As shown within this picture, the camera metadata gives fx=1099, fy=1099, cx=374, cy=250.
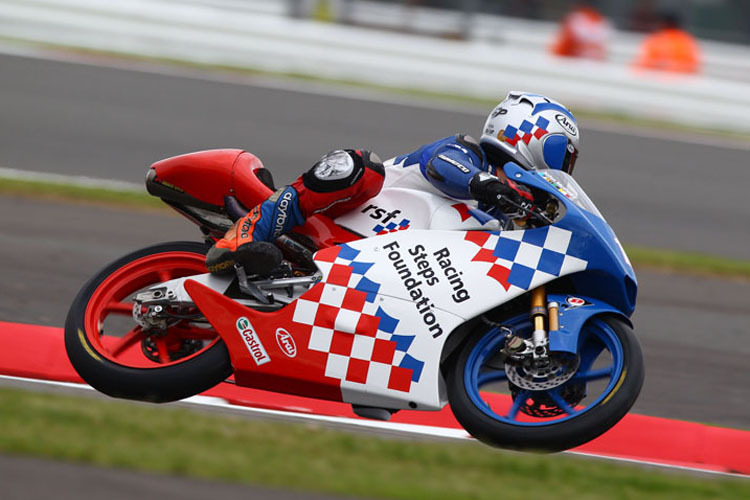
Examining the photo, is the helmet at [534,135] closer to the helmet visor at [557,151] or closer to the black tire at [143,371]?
the helmet visor at [557,151]

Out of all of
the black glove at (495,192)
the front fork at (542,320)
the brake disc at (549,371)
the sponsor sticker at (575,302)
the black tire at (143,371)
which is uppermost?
the black glove at (495,192)

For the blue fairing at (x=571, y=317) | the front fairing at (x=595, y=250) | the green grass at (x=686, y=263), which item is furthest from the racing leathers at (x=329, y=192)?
the green grass at (x=686, y=263)

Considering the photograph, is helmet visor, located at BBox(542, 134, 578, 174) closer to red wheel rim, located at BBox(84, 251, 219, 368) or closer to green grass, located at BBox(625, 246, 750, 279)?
red wheel rim, located at BBox(84, 251, 219, 368)

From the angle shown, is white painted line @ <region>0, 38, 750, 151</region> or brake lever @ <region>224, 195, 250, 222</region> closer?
brake lever @ <region>224, 195, 250, 222</region>

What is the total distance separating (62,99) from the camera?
477 inches

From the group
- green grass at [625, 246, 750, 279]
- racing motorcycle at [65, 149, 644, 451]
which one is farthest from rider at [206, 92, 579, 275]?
green grass at [625, 246, 750, 279]

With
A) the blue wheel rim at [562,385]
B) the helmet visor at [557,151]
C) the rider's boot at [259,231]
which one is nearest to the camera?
the blue wheel rim at [562,385]

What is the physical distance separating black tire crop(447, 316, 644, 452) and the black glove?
0.54m

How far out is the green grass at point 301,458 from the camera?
3635mm

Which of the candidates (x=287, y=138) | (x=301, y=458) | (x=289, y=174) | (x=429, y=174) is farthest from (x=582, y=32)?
(x=301, y=458)

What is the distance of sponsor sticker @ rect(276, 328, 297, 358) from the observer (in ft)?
15.3

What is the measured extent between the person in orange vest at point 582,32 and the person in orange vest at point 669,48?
2.15 ft

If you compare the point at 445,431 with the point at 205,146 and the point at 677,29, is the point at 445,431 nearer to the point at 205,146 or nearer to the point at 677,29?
the point at 205,146

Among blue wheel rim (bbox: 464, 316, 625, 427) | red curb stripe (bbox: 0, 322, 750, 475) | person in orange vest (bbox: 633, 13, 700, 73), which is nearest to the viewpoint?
blue wheel rim (bbox: 464, 316, 625, 427)
